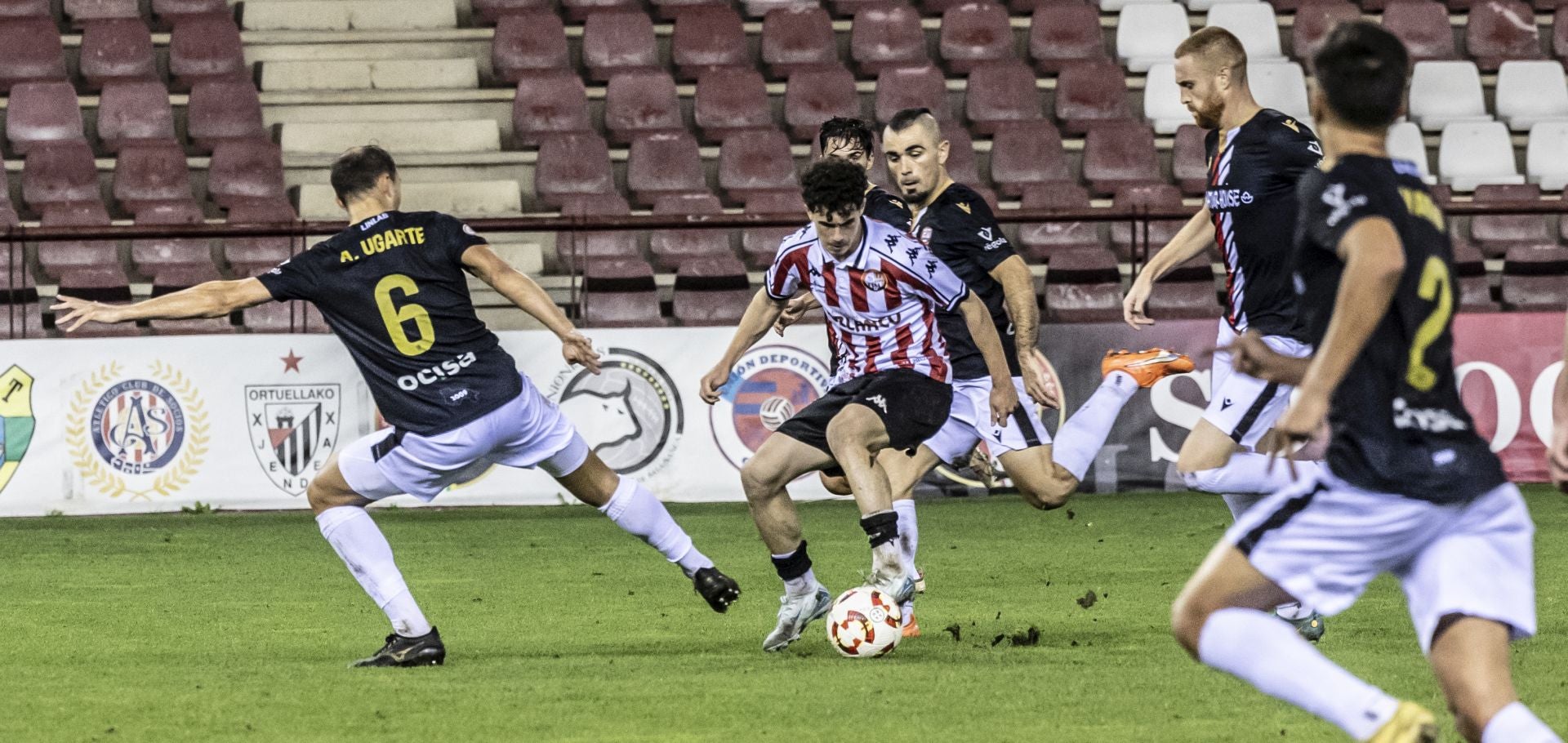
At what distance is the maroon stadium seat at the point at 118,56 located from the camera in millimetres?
16453

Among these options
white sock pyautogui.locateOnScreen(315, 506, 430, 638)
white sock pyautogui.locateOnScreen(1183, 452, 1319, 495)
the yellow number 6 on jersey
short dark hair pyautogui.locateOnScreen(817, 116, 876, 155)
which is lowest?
white sock pyautogui.locateOnScreen(315, 506, 430, 638)

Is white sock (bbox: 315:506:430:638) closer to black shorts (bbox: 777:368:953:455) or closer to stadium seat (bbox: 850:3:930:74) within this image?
black shorts (bbox: 777:368:953:455)

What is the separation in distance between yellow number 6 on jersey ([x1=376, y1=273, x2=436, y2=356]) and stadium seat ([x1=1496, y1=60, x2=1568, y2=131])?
1259 cm

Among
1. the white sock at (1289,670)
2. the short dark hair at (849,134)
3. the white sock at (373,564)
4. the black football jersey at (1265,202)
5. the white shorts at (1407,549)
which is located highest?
the short dark hair at (849,134)

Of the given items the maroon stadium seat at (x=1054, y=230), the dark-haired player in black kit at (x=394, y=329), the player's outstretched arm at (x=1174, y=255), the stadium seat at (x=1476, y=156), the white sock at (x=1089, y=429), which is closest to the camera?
the dark-haired player in black kit at (x=394, y=329)

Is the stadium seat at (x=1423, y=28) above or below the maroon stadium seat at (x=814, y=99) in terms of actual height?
above

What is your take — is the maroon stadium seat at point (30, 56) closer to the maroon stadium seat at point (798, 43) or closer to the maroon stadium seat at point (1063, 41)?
the maroon stadium seat at point (798, 43)

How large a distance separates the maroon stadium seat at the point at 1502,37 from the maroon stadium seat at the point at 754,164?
6.31m

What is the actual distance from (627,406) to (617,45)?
513 centimetres

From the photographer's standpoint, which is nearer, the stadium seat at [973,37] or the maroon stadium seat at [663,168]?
the maroon stadium seat at [663,168]

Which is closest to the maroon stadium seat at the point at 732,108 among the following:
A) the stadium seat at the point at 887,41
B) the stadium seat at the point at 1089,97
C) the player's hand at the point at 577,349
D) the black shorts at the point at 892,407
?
the stadium seat at the point at 887,41

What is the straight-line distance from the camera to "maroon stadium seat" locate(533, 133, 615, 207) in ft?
50.9

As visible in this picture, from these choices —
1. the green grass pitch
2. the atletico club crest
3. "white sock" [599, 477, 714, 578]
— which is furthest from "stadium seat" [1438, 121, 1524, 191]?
"white sock" [599, 477, 714, 578]

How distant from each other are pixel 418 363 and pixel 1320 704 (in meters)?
3.81
